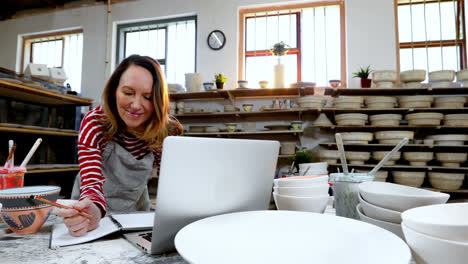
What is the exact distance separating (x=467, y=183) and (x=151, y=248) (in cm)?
444

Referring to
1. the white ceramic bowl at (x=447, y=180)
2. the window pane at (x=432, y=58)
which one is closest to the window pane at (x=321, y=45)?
the window pane at (x=432, y=58)

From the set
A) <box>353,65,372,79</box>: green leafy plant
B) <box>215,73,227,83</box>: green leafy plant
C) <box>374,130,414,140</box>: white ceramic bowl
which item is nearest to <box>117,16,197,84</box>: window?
<box>215,73,227,83</box>: green leafy plant

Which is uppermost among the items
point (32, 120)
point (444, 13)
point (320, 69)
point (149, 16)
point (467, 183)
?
point (149, 16)

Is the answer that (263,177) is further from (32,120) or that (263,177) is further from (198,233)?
(32,120)

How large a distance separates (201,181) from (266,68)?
4.12m

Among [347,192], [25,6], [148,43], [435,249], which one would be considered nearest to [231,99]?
[148,43]

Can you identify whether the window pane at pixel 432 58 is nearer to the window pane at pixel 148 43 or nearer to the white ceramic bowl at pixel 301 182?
the window pane at pixel 148 43

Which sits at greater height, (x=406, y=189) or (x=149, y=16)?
(x=149, y=16)

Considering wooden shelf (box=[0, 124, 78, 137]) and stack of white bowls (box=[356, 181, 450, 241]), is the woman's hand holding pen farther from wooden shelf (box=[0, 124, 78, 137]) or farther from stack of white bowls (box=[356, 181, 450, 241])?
wooden shelf (box=[0, 124, 78, 137])

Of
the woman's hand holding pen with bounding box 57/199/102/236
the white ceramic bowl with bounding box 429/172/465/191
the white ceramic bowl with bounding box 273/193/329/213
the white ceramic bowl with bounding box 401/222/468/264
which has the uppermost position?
the white ceramic bowl with bounding box 401/222/468/264

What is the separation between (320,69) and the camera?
4254 millimetres

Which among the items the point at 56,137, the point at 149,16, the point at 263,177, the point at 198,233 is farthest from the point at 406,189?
the point at 149,16

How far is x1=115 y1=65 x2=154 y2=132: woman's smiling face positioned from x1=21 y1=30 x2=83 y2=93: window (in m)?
4.77

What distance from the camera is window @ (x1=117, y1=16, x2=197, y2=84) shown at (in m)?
4.79
